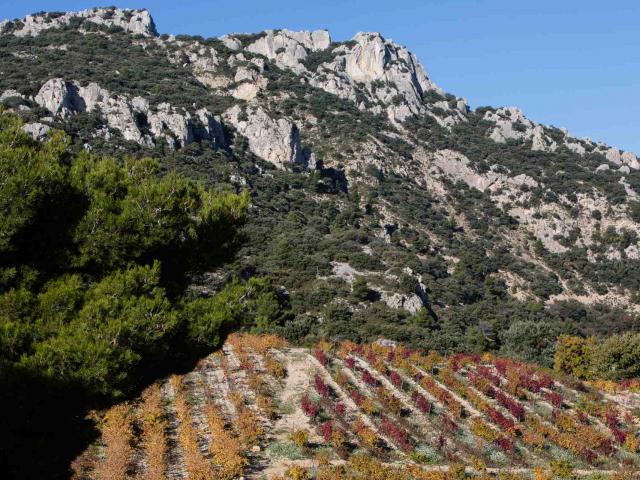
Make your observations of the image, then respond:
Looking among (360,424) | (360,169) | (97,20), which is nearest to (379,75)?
(360,169)

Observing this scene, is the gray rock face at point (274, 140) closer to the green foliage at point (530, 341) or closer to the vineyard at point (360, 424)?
the green foliage at point (530, 341)

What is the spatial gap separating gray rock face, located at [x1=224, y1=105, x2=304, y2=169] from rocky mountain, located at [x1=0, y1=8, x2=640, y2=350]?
188mm

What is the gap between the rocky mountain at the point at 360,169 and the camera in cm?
4275

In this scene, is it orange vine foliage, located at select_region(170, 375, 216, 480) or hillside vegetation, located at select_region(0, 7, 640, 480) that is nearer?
hillside vegetation, located at select_region(0, 7, 640, 480)

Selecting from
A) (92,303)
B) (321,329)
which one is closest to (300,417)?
(92,303)

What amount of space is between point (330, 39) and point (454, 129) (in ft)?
114

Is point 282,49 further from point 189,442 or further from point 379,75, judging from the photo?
point 189,442

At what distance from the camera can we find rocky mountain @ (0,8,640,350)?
42.8m

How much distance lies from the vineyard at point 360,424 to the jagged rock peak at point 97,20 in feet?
281

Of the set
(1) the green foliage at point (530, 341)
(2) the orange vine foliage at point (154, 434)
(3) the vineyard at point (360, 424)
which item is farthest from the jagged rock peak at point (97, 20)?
(2) the orange vine foliage at point (154, 434)

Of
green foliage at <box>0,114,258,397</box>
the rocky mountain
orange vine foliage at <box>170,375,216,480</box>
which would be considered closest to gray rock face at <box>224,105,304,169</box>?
the rocky mountain

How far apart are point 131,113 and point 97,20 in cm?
4571

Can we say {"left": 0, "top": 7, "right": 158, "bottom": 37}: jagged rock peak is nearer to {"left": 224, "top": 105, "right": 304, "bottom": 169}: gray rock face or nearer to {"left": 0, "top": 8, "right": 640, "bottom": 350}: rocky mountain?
{"left": 0, "top": 8, "right": 640, "bottom": 350}: rocky mountain

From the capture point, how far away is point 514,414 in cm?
1566
